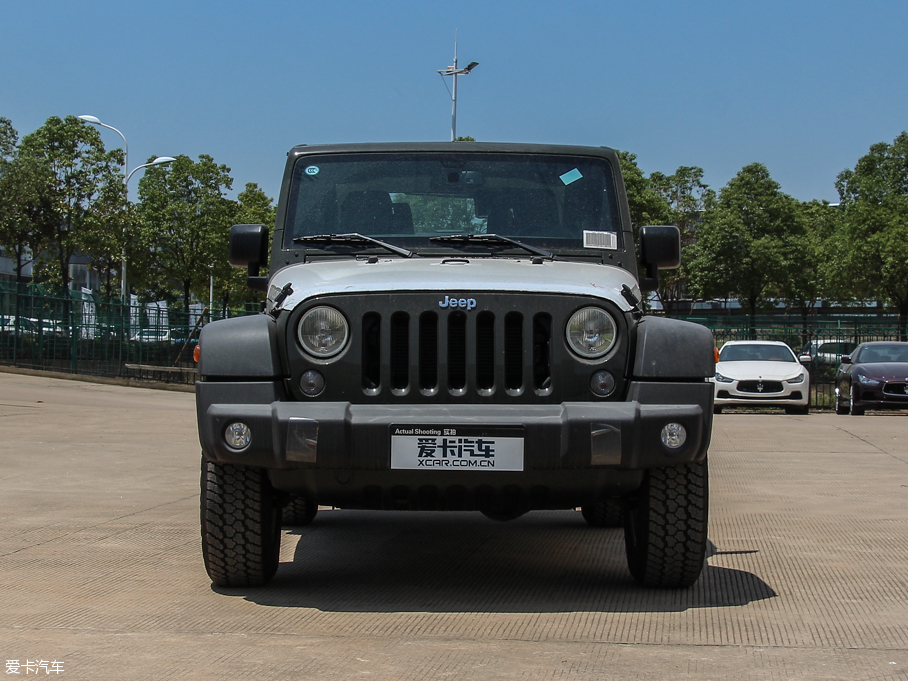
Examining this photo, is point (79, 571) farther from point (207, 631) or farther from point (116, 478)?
point (116, 478)

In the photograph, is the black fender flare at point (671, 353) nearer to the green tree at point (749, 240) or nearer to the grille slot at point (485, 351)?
the grille slot at point (485, 351)

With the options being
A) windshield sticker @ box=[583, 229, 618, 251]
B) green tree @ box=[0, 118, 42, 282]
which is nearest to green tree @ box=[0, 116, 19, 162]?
green tree @ box=[0, 118, 42, 282]

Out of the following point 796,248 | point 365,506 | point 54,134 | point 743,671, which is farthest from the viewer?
point 796,248

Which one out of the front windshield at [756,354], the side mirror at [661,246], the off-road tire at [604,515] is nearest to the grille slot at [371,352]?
the side mirror at [661,246]

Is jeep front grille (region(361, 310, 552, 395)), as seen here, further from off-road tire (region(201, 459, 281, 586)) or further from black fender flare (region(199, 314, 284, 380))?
off-road tire (region(201, 459, 281, 586))

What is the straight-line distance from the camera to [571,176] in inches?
237

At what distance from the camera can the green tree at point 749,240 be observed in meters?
50.8

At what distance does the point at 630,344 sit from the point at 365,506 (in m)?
1.34

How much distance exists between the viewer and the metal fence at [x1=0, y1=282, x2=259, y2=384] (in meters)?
25.9

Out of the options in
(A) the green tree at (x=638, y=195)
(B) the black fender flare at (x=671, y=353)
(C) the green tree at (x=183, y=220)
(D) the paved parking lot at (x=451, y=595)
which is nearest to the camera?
(D) the paved parking lot at (x=451, y=595)

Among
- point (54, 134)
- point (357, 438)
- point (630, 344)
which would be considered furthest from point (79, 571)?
point (54, 134)

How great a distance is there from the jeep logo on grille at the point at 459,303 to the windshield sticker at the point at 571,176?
58.0 inches

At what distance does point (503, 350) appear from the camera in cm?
474

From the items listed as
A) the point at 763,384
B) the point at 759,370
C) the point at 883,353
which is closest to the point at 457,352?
the point at 763,384
